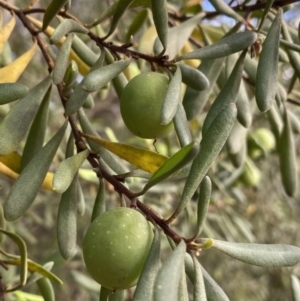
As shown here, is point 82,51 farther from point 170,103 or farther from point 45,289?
point 45,289

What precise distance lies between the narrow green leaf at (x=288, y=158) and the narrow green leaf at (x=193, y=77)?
1.60 feet

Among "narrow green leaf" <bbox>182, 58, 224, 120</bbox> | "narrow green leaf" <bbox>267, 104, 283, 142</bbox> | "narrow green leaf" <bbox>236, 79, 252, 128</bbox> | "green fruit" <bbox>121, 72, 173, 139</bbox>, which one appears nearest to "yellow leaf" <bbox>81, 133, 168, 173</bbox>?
"green fruit" <bbox>121, 72, 173, 139</bbox>

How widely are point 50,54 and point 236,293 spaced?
2.50 m

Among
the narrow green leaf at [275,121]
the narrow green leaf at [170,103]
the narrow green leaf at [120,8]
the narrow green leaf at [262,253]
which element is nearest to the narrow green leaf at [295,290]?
the narrow green leaf at [262,253]

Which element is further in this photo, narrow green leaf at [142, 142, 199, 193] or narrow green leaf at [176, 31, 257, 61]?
narrow green leaf at [176, 31, 257, 61]

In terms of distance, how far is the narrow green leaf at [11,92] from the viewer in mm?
731

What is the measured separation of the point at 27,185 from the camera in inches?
28.4

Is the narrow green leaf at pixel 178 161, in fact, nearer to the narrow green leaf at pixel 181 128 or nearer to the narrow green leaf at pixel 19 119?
the narrow green leaf at pixel 181 128

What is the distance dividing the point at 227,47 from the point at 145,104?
17 cm

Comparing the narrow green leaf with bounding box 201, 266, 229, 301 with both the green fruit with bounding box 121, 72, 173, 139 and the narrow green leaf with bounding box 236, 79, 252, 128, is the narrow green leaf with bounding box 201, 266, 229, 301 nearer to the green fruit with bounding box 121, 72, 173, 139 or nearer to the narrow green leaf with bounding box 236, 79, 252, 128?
the green fruit with bounding box 121, 72, 173, 139

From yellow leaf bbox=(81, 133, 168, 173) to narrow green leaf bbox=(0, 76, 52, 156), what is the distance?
13cm

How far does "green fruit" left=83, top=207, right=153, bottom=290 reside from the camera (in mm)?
624

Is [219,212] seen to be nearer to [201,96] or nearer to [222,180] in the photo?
[222,180]

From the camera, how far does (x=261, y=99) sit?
0.75 metres
